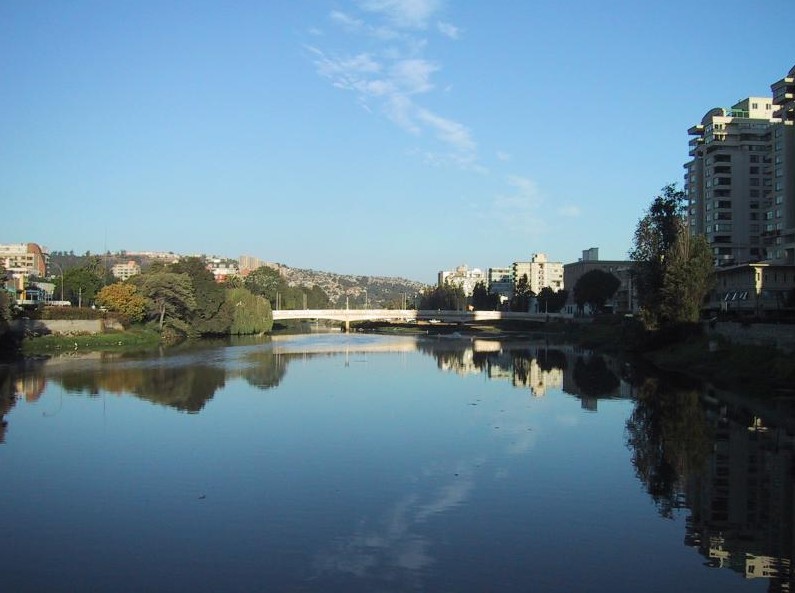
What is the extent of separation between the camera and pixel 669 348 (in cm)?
5397

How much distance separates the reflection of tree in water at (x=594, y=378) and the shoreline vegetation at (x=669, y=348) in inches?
128

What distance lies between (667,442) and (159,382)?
26645 mm

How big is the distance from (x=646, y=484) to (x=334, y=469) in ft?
24.6

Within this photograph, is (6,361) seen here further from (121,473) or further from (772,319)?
(772,319)

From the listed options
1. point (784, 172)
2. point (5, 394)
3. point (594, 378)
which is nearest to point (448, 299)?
point (784, 172)

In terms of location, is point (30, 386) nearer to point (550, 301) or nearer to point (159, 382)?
point (159, 382)

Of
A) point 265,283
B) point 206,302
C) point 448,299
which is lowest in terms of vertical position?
point 206,302

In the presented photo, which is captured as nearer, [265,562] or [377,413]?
[265,562]

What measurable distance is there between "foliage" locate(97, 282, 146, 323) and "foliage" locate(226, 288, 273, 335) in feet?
45.5

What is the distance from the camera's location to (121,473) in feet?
63.9

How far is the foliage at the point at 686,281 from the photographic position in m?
52.2

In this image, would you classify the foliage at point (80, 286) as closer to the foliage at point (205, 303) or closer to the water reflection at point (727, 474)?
the foliage at point (205, 303)

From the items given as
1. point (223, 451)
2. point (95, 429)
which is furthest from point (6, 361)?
point (223, 451)

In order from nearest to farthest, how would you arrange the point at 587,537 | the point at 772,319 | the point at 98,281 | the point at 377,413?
the point at 587,537 < the point at 377,413 < the point at 772,319 < the point at 98,281
